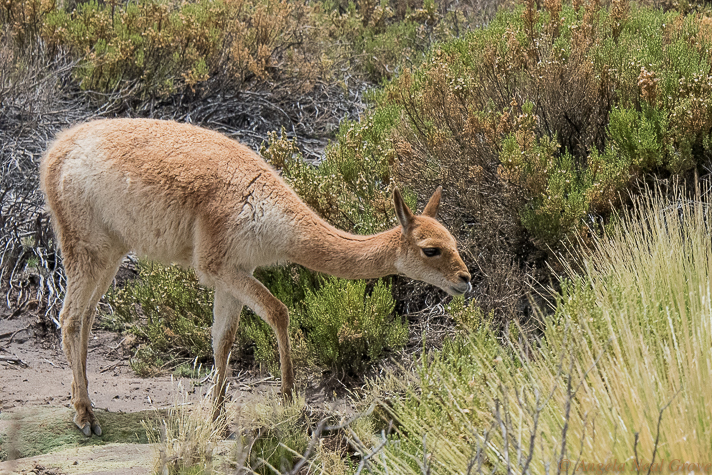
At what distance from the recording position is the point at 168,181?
4875mm

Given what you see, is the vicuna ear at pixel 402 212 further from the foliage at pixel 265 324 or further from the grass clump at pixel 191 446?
the grass clump at pixel 191 446

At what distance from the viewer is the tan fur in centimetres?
458

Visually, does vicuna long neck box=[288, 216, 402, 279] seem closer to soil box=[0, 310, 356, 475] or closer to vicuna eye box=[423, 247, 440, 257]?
vicuna eye box=[423, 247, 440, 257]

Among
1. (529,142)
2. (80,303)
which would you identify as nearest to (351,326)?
(80,303)

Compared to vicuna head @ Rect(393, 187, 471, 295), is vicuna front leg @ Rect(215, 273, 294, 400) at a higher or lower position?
lower

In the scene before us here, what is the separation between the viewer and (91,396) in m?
5.91

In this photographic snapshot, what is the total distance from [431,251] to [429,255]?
31 mm

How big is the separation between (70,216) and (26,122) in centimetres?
339

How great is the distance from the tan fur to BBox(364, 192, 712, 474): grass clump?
78 centimetres

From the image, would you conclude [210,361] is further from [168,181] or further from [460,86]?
[460,86]

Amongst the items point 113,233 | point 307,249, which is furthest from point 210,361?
point 307,249

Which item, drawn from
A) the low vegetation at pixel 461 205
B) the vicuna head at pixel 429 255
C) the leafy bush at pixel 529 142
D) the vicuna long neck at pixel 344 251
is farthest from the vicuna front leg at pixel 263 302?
the leafy bush at pixel 529 142

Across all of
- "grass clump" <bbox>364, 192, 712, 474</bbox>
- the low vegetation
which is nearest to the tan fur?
the low vegetation

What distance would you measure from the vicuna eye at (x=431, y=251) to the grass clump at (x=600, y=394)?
0.61 m
